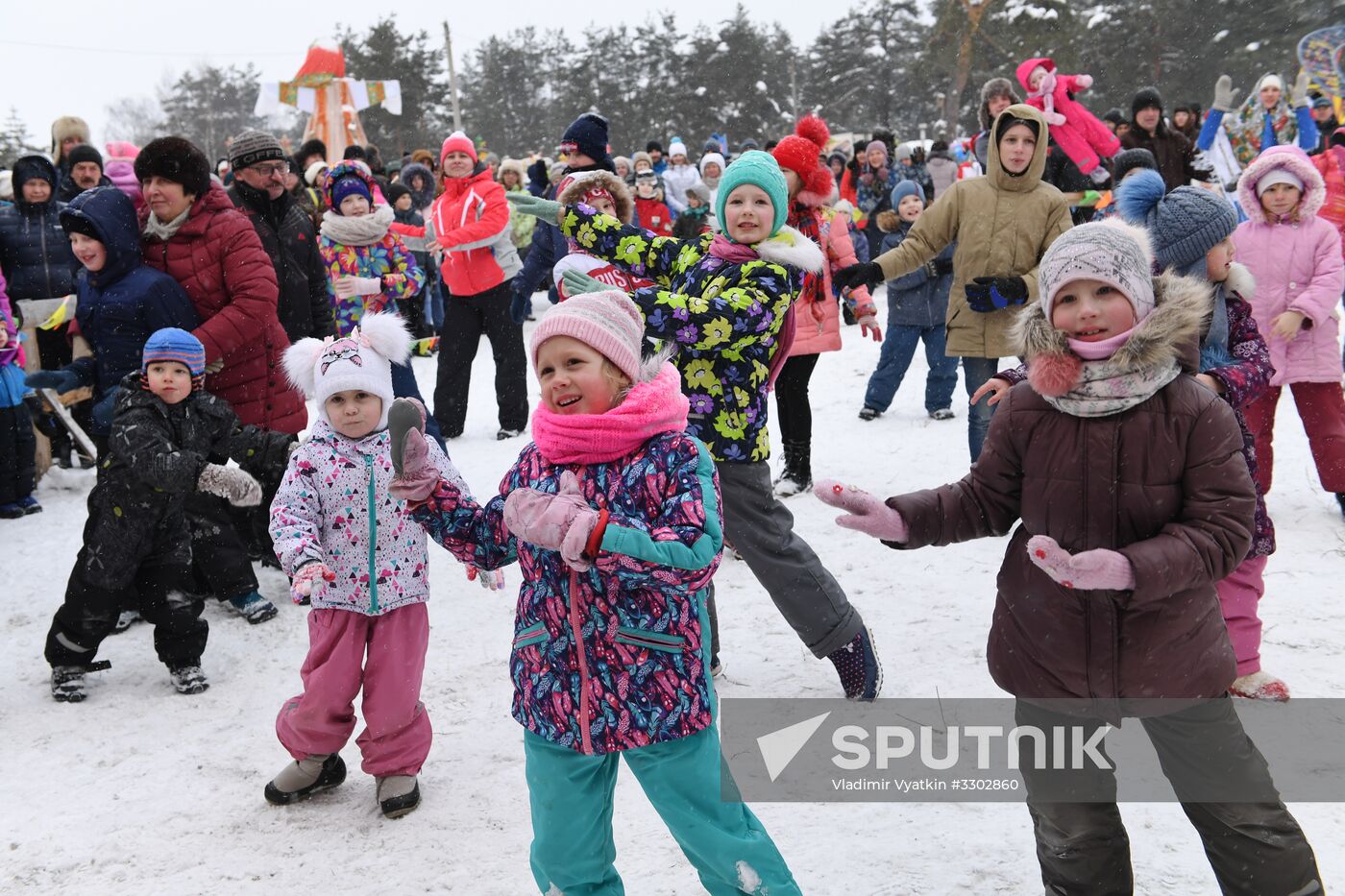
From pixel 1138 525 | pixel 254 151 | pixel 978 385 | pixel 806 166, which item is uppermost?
pixel 254 151

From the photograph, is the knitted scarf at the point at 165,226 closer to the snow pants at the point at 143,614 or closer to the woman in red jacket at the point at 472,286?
the snow pants at the point at 143,614

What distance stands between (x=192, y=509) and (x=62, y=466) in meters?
3.93

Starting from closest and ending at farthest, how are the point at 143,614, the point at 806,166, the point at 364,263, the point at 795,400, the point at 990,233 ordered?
the point at 143,614, the point at 990,233, the point at 806,166, the point at 795,400, the point at 364,263

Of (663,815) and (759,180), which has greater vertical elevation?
(759,180)

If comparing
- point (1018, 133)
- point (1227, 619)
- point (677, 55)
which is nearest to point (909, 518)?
point (1227, 619)

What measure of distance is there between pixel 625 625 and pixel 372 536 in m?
1.41

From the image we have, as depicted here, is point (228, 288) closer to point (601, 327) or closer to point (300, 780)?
point (300, 780)

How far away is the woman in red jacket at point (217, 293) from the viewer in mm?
5055

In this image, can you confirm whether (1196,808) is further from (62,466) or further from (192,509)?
(62,466)

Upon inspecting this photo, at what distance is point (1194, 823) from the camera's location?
2615 millimetres

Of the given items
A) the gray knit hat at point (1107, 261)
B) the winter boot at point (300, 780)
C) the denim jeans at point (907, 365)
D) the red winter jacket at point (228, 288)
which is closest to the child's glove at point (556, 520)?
the gray knit hat at point (1107, 261)

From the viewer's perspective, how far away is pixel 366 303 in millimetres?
7488

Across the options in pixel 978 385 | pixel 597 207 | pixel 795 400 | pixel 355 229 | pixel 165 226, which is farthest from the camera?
pixel 355 229

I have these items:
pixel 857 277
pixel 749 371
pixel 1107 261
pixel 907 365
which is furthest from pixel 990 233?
pixel 1107 261
